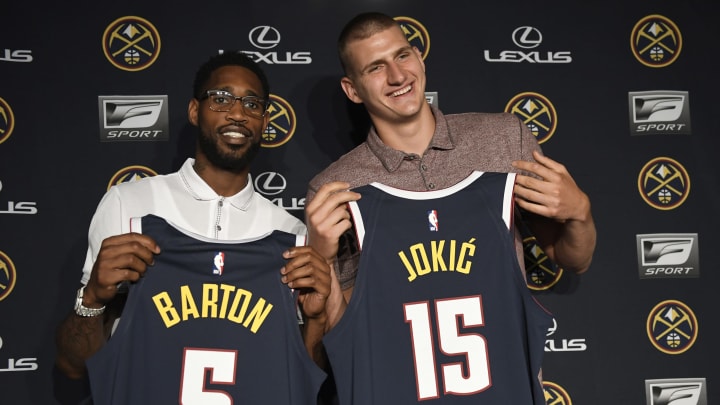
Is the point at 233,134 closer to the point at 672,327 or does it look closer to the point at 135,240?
the point at 135,240

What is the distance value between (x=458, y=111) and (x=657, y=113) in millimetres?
855

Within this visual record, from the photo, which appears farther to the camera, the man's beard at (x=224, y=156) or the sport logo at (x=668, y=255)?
the sport logo at (x=668, y=255)

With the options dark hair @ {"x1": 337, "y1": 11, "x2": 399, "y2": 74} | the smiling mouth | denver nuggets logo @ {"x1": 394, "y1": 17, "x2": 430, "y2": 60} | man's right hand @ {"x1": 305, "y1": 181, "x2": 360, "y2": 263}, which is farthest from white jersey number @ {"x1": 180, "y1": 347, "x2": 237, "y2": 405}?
denver nuggets logo @ {"x1": 394, "y1": 17, "x2": 430, "y2": 60}

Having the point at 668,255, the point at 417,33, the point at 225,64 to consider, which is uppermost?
the point at 417,33

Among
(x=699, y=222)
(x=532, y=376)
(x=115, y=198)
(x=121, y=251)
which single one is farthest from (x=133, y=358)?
(x=699, y=222)

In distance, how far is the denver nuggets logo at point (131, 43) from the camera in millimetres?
2939

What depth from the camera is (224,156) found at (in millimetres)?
2365

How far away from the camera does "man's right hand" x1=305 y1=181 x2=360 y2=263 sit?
211 cm

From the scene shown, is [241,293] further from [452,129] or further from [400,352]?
[452,129]

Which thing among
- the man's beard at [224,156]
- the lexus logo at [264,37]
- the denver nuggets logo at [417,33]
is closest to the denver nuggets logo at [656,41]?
the denver nuggets logo at [417,33]

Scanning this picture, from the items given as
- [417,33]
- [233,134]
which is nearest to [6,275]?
[233,134]

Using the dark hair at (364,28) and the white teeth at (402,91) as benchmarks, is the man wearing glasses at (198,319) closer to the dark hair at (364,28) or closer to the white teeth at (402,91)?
the white teeth at (402,91)

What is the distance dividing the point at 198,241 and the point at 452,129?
3.11 ft

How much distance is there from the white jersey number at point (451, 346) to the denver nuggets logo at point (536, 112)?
1.20m
